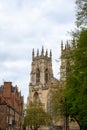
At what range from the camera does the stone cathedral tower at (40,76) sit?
15438cm

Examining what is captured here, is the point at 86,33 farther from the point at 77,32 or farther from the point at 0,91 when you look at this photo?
the point at 0,91

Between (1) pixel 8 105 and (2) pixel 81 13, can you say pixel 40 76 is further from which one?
(2) pixel 81 13

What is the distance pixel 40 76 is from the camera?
16488 centimetres

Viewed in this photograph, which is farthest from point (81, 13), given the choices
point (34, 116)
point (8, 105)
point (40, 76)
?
point (40, 76)

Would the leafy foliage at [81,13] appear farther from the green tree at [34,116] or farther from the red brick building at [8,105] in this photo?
the green tree at [34,116]

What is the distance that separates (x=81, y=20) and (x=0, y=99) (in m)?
44.1

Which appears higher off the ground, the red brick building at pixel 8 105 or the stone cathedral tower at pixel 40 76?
the stone cathedral tower at pixel 40 76

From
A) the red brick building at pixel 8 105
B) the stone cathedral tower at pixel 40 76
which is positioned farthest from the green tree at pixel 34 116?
the stone cathedral tower at pixel 40 76

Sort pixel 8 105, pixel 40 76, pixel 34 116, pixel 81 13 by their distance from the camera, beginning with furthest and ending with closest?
pixel 40 76
pixel 34 116
pixel 8 105
pixel 81 13

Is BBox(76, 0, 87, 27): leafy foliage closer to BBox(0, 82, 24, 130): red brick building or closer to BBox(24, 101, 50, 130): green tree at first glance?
BBox(0, 82, 24, 130): red brick building

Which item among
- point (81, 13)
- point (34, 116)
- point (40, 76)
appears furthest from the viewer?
point (40, 76)

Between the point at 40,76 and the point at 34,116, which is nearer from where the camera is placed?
the point at 34,116

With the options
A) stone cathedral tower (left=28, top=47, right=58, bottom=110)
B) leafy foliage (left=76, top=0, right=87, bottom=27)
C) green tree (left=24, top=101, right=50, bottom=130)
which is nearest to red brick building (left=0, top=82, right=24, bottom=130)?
green tree (left=24, top=101, right=50, bottom=130)

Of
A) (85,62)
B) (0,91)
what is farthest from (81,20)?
(0,91)
